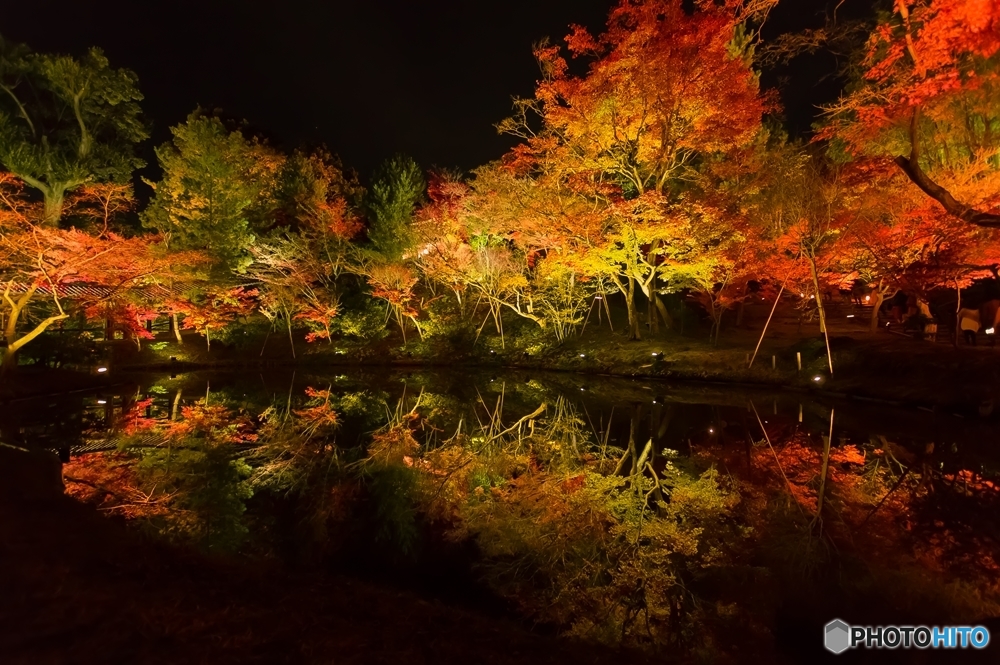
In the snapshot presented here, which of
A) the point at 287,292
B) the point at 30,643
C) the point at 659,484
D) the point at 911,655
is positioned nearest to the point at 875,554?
the point at 911,655

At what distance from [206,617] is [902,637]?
5093 millimetres

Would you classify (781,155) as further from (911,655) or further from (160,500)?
(160,500)

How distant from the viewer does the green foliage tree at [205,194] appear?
26062 millimetres

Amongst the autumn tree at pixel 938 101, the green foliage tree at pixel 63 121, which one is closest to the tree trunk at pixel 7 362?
the green foliage tree at pixel 63 121

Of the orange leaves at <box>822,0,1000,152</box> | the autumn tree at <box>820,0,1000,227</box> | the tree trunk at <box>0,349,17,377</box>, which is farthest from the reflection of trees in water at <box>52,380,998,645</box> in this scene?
the orange leaves at <box>822,0,1000,152</box>

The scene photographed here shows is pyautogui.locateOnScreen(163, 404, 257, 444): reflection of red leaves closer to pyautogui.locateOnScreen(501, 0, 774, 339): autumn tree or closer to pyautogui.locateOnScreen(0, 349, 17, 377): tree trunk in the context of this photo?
pyautogui.locateOnScreen(0, 349, 17, 377): tree trunk

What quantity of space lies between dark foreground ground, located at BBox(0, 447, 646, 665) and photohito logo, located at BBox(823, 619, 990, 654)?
171 cm

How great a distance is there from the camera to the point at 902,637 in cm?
405

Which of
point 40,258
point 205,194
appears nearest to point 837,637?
point 40,258

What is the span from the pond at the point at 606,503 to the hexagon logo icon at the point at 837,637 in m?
0.09

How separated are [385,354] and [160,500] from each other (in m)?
19.2

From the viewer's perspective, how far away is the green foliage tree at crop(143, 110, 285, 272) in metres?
26.1

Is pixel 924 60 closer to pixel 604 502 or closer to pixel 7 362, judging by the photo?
pixel 604 502

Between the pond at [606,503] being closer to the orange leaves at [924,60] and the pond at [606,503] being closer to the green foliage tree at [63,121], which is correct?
the orange leaves at [924,60]
